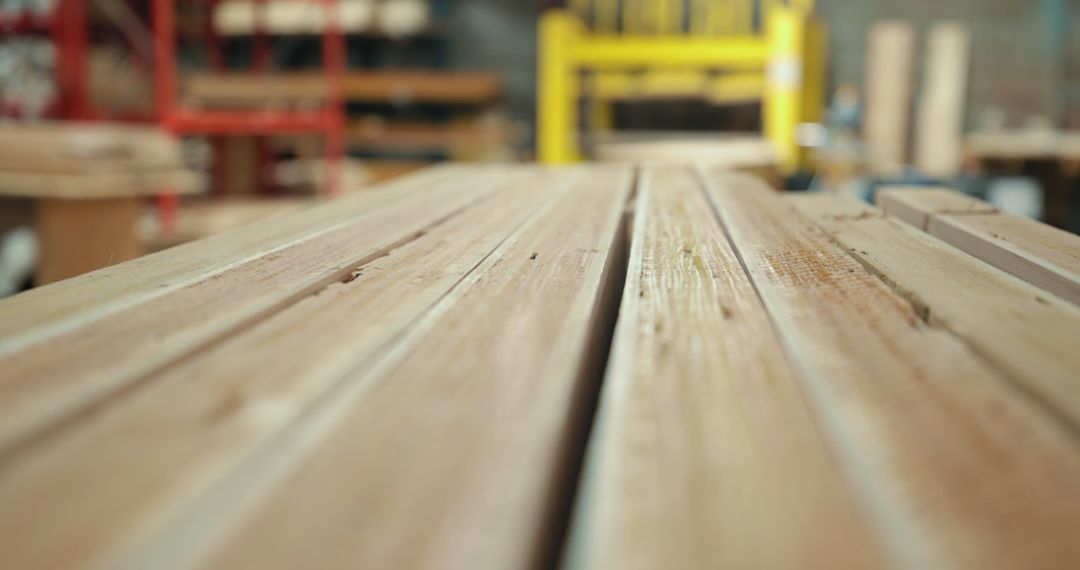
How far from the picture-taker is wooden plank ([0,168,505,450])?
0.62 metres

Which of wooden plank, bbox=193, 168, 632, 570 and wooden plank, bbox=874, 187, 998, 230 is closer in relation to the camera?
wooden plank, bbox=193, 168, 632, 570

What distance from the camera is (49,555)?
428 mm

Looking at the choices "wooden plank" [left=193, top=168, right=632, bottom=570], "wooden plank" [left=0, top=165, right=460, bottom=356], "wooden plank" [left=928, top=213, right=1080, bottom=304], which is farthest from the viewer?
"wooden plank" [left=928, top=213, right=1080, bottom=304]

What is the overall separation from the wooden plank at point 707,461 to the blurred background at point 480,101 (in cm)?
188

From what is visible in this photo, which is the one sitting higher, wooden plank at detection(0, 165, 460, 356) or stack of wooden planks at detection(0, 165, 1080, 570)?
A: wooden plank at detection(0, 165, 460, 356)

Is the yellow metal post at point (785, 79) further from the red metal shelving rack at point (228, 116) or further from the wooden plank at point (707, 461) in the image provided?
the wooden plank at point (707, 461)

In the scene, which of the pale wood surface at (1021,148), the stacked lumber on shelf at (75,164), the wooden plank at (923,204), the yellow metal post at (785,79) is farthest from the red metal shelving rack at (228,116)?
the pale wood surface at (1021,148)

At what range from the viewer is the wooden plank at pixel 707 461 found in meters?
0.45

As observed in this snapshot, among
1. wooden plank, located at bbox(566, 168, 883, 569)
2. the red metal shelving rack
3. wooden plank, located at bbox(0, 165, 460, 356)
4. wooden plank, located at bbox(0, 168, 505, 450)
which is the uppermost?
the red metal shelving rack

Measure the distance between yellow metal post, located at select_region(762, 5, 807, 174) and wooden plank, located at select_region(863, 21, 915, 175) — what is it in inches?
33.3

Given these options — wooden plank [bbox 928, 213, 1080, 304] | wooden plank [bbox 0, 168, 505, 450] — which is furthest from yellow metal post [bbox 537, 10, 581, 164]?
wooden plank [bbox 0, 168, 505, 450]

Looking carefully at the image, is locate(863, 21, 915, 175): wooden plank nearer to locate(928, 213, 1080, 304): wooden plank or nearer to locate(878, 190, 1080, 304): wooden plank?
locate(878, 190, 1080, 304): wooden plank

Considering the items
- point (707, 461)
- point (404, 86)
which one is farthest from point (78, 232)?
point (404, 86)

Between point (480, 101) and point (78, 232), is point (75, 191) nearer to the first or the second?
point (78, 232)
